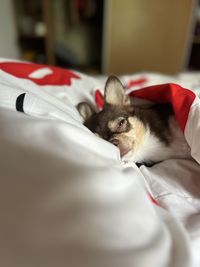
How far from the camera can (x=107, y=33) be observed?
3215 millimetres

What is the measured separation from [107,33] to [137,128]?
7.72 ft

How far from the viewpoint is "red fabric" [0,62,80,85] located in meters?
1.15

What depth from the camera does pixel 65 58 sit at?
11.7ft

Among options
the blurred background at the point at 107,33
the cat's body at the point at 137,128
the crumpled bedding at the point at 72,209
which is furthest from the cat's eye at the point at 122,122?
A: the blurred background at the point at 107,33

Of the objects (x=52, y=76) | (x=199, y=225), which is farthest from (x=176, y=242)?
(x=52, y=76)

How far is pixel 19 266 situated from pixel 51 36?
3.08 m

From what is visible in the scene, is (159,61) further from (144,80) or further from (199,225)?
(199,225)

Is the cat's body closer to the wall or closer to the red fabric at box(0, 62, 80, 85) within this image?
the red fabric at box(0, 62, 80, 85)

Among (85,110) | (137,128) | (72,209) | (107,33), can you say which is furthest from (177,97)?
(107,33)

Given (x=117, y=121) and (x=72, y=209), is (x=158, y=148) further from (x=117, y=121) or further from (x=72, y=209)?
(x=72, y=209)

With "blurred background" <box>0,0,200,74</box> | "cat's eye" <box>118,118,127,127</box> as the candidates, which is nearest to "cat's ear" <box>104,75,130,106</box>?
"cat's eye" <box>118,118,127,127</box>

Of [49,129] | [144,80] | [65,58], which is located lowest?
[65,58]

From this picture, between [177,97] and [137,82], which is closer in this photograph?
[177,97]

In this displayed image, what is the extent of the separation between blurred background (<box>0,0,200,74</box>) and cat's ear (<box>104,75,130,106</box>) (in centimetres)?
219
